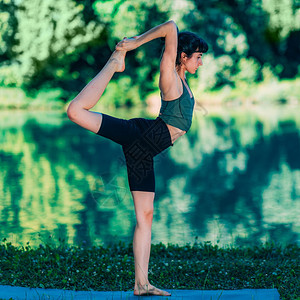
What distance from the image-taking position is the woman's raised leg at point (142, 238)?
423 centimetres

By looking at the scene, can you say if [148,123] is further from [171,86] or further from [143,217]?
[143,217]

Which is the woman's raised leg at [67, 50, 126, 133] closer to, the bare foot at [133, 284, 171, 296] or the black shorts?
the black shorts

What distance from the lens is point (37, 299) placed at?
4230 millimetres

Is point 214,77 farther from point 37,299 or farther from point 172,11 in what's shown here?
point 37,299

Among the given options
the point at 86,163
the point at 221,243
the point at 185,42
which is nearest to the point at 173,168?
the point at 86,163

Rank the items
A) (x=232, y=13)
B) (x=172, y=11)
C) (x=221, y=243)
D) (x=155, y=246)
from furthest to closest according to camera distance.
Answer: (x=232, y=13) → (x=172, y=11) → (x=221, y=243) → (x=155, y=246)

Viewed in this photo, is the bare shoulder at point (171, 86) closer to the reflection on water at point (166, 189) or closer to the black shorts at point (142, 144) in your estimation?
the black shorts at point (142, 144)

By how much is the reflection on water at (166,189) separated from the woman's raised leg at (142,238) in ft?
4.26

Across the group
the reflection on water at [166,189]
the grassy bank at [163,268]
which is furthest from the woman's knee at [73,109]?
the reflection on water at [166,189]

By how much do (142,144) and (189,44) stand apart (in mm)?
800

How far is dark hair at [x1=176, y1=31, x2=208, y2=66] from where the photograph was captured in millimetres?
4312

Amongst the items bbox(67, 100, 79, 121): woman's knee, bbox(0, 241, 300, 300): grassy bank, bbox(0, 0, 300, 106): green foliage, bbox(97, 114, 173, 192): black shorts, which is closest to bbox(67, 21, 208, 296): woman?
bbox(97, 114, 173, 192): black shorts

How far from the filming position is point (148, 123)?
419cm

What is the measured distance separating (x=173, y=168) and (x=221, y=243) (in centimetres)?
650
